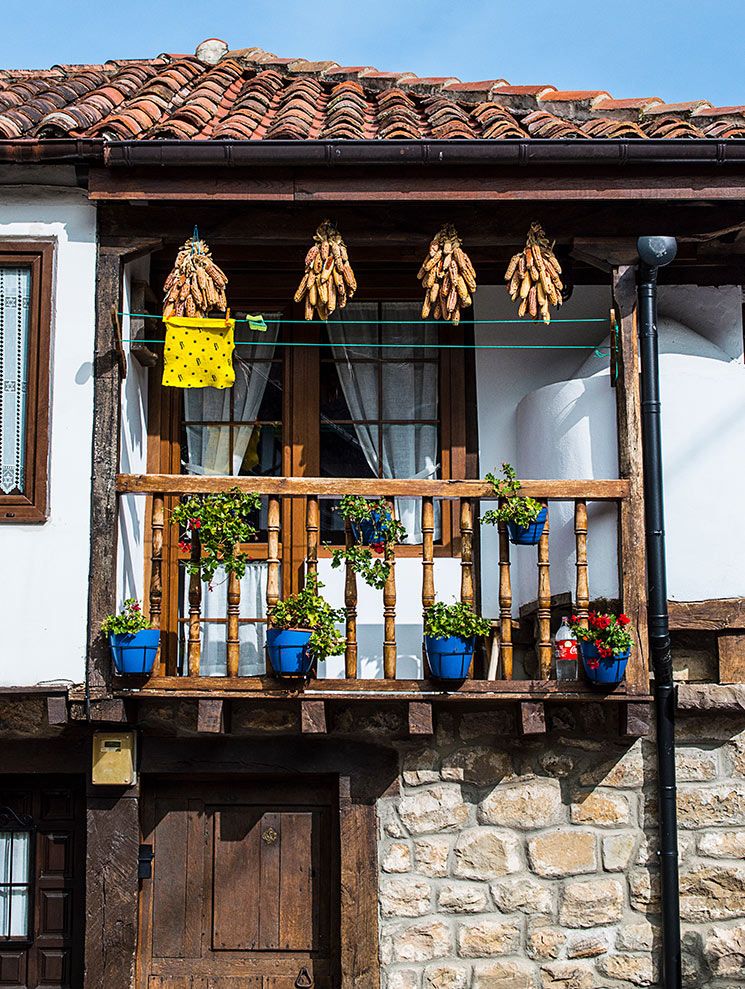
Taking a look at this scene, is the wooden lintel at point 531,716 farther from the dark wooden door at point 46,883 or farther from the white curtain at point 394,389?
the dark wooden door at point 46,883

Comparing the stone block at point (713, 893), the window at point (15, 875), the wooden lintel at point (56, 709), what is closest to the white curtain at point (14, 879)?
the window at point (15, 875)

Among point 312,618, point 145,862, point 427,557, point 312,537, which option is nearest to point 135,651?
point 312,618

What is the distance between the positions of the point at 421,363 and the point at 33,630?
2871 mm

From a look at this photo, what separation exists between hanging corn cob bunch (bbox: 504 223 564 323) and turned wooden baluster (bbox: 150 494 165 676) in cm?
209

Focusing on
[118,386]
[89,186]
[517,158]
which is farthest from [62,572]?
[517,158]

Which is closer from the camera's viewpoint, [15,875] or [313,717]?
[313,717]

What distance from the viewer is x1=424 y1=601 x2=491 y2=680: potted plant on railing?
249 inches

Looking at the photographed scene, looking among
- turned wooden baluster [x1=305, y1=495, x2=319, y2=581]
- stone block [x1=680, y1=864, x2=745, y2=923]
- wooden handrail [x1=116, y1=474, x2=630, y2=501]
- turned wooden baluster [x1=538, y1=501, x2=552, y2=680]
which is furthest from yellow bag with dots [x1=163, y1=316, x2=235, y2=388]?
stone block [x1=680, y1=864, x2=745, y2=923]

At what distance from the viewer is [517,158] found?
654cm

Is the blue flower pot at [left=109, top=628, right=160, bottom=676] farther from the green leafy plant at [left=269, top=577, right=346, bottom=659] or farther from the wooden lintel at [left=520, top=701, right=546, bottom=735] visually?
the wooden lintel at [left=520, top=701, right=546, bottom=735]

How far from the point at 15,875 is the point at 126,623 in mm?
1796

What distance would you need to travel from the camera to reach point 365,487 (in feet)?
21.5

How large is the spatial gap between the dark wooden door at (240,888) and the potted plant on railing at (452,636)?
3.81ft

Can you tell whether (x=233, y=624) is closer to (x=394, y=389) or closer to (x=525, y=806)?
(x=525, y=806)
